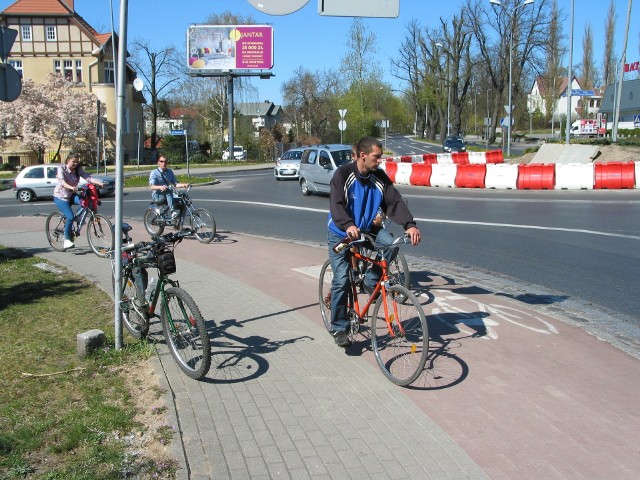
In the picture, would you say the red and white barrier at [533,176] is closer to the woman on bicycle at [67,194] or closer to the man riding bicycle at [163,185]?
the man riding bicycle at [163,185]

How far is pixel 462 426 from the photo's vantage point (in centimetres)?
418

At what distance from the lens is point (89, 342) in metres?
5.52

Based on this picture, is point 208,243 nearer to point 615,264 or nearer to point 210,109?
point 615,264

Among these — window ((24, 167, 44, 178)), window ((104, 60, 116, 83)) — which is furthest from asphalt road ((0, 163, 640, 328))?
window ((104, 60, 116, 83))

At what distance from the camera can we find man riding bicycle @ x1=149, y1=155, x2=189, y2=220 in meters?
13.1

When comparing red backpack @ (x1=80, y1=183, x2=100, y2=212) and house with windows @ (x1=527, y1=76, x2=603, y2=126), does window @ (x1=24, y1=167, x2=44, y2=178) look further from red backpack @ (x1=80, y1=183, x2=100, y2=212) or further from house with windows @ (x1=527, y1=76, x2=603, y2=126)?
house with windows @ (x1=527, y1=76, x2=603, y2=126)

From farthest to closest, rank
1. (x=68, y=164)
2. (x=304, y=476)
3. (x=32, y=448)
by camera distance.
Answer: (x=68, y=164), (x=32, y=448), (x=304, y=476)

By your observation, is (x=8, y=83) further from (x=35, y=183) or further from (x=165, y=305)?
(x=35, y=183)

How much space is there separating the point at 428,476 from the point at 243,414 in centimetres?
133

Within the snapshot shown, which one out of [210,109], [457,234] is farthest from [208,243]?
[210,109]

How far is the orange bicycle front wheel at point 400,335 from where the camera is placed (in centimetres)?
475

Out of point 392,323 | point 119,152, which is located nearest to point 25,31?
point 119,152

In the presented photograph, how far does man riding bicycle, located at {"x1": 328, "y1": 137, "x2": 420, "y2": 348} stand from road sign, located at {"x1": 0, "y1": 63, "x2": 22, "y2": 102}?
4.09 meters

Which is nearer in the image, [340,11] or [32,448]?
[32,448]
